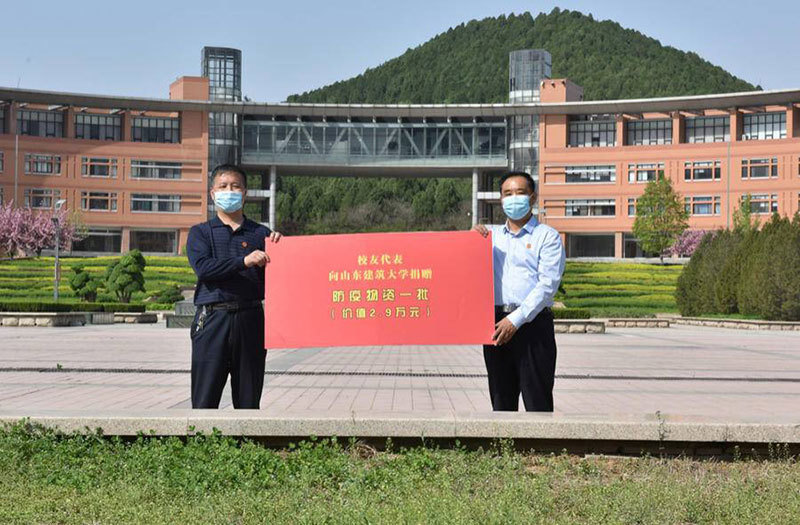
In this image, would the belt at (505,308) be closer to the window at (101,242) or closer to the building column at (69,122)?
the window at (101,242)

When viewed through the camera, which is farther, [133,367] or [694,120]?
[694,120]

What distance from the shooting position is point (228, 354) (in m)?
5.93

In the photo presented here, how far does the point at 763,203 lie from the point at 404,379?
6285cm

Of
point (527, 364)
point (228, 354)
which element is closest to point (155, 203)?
point (228, 354)

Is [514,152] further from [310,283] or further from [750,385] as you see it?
[310,283]

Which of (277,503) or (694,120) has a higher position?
(694,120)

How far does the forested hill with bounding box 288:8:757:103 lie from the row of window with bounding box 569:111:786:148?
148ft

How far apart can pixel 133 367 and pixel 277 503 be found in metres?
8.98

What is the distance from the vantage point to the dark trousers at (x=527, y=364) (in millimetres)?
5727

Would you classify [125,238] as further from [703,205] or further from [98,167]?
[703,205]

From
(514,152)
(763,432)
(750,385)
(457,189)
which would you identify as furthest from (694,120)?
(763,432)

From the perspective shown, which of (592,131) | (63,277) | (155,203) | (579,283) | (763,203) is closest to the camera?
(579,283)

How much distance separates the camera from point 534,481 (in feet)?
16.6

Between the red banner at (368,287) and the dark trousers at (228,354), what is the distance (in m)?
0.11
